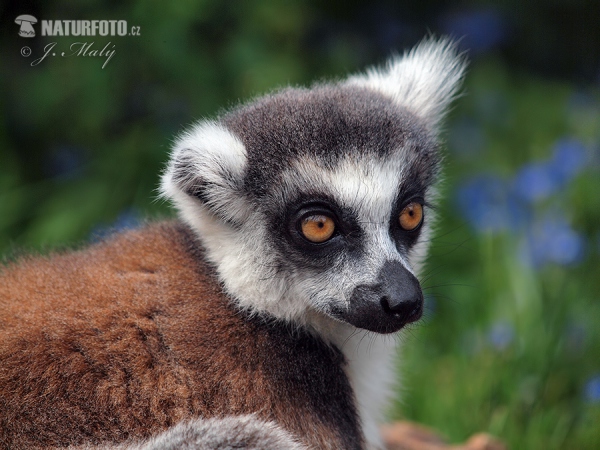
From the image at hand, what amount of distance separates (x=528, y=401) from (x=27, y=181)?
5.53 m

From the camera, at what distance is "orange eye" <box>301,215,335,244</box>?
12.0ft

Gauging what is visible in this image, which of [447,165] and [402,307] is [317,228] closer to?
[402,307]

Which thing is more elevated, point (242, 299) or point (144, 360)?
point (242, 299)

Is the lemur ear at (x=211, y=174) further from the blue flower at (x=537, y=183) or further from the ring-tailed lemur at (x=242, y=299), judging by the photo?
the blue flower at (x=537, y=183)

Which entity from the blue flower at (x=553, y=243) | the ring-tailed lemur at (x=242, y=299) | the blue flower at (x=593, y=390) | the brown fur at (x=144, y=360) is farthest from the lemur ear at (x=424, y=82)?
the blue flower at (x=593, y=390)

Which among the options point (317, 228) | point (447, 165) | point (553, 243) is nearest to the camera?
point (317, 228)

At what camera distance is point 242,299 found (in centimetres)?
376

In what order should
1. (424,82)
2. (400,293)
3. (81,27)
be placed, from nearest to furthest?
(400,293), (424,82), (81,27)

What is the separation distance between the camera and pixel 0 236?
711 cm

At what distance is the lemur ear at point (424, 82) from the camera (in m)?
4.59

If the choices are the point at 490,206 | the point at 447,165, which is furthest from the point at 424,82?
the point at 490,206

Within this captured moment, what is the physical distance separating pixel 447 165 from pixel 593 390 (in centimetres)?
262

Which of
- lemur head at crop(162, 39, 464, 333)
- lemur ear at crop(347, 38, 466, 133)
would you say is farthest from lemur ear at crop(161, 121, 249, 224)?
lemur ear at crop(347, 38, 466, 133)

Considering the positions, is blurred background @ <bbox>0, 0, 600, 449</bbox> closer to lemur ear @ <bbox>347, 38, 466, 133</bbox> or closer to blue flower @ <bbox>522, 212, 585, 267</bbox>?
blue flower @ <bbox>522, 212, 585, 267</bbox>
